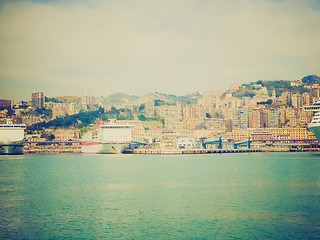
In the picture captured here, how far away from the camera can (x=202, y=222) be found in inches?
602

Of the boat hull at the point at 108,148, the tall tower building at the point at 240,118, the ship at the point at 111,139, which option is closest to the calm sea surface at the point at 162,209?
the boat hull at the point at 108,148

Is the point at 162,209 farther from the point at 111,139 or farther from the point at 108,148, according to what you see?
the point at 111,139

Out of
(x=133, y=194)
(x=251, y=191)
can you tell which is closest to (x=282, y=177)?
(x=251, y=191)

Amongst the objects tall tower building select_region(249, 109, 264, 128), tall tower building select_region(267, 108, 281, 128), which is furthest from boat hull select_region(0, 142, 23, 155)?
tall tower building select_region(267, 108, 281, 128)

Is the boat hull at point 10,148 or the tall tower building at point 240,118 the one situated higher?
the tall tower building at point 240,118

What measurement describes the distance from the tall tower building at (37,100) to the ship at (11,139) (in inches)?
2682

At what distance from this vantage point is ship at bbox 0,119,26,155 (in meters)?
70.4

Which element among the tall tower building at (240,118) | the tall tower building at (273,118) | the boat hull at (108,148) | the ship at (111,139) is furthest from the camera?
the tall tower building at (240,118)

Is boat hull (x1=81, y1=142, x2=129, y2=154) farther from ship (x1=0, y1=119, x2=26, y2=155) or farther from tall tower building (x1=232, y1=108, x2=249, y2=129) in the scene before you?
tall tower building (x1=232, y1=108, x2=249, y2=129)

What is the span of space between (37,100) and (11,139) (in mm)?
73453

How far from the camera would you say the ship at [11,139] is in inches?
2771

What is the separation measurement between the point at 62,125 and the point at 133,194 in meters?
98.8

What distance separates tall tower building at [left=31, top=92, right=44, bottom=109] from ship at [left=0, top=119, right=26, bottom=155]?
6813 centimetres

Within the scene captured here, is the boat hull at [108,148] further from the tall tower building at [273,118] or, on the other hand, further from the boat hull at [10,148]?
the tall tower building at [273,118]
